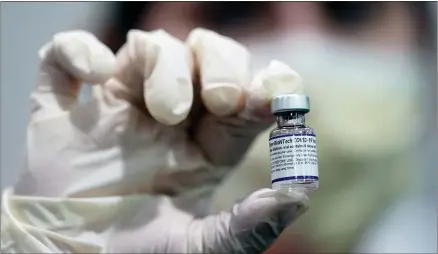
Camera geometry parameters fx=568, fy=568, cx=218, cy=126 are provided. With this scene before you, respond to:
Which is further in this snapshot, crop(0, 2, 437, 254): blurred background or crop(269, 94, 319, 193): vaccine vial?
crop(0, 2, 437, 254): blurred background

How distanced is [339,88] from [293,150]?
1.18ft

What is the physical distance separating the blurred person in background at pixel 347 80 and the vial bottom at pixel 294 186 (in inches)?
9.4

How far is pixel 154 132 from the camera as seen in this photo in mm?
570

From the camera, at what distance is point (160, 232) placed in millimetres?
530

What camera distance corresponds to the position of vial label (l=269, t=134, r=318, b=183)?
411mm

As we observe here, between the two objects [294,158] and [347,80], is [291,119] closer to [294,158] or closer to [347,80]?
[294,158]

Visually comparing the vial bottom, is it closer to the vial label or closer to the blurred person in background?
the vial label

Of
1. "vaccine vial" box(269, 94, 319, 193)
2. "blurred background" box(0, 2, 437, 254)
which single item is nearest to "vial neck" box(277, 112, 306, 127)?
"vaccine vial" box(269, 94, 319, 193)

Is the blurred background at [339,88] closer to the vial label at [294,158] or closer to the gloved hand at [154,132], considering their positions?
the gloved hand at [154,132]

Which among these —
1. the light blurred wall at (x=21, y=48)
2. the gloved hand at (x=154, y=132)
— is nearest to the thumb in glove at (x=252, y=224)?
the gloved hand at (x=154, y=132)

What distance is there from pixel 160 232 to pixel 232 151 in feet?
0.39

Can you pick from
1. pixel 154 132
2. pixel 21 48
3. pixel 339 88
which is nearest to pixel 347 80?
pixel 339 88

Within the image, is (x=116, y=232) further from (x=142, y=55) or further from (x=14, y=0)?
(x=14, y=0)

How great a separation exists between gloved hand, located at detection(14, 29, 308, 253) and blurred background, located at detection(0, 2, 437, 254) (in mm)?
98
